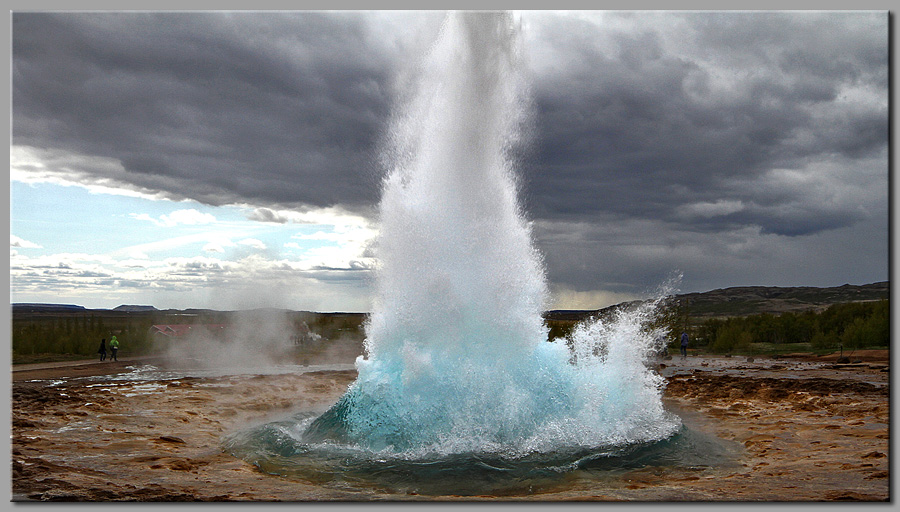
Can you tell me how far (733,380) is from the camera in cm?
1238

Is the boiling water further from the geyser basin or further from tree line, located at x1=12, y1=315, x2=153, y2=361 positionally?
tree line, located at x1=12, y1=315, x2=153, y2=361

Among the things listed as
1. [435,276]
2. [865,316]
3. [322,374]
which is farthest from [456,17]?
[865,316]

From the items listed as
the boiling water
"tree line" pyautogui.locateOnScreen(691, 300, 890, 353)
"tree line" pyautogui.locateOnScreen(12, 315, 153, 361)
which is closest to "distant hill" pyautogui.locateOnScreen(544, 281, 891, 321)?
"tree line" pyautogui.locateOnScreen(691, 300, 890, 353)

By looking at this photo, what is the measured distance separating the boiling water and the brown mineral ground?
2.98ft

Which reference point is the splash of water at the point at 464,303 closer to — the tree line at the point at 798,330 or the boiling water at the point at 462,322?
the boiling water at the point at 462,322

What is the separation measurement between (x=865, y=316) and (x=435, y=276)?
1373 cm

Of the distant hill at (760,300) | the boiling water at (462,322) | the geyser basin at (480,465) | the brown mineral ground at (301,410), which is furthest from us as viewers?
the distant hill at (760,300)

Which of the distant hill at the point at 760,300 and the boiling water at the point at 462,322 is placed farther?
the distant hill at the point at 760,300

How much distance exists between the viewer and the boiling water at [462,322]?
20.7 feet

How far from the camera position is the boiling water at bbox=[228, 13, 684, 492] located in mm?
6297

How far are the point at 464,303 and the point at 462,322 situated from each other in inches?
8.8

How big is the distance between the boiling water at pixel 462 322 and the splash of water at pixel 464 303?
1cm

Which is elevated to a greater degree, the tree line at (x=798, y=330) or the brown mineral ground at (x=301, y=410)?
the tree line at (x=798, y=330)

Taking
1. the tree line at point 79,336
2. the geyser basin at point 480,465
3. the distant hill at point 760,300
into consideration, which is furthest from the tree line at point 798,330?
the tree line at point 79,336
